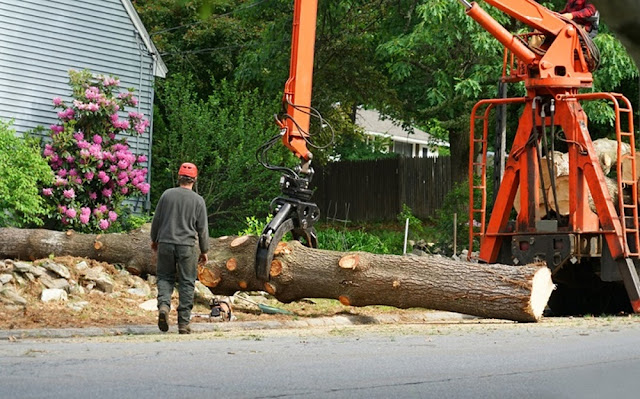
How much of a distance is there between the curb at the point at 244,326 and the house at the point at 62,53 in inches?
453

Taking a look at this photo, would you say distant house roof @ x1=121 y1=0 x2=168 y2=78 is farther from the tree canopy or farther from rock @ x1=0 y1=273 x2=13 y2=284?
rock @ x1=0 y1=273 x2=13 y2=284

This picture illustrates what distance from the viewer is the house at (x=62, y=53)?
911 inches

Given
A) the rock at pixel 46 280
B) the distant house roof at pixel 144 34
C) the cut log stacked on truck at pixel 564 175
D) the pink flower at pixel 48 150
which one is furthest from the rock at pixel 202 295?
the distant house roof at pixel 144 34

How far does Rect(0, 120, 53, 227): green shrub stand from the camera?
1931 cm

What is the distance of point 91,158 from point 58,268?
814 centimetres

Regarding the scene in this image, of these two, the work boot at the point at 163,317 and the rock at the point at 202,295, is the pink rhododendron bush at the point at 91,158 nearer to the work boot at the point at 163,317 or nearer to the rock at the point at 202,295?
the rock at the point at 202,295

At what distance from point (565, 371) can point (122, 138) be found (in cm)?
1776

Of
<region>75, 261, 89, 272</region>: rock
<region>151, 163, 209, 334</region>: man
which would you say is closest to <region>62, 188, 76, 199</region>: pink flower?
<region>75, 261, 89, 272</region>: rock

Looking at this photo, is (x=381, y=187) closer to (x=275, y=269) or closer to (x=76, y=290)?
(x=76, y=290)

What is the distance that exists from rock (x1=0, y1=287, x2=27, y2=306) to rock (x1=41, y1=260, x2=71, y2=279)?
3.21 ft

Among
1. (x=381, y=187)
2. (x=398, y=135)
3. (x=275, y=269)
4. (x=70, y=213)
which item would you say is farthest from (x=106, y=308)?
(x=398, y=135)

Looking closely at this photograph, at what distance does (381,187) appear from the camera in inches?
1563

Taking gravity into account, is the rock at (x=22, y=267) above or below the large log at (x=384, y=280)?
below

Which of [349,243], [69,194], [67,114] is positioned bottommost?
[349,243]
